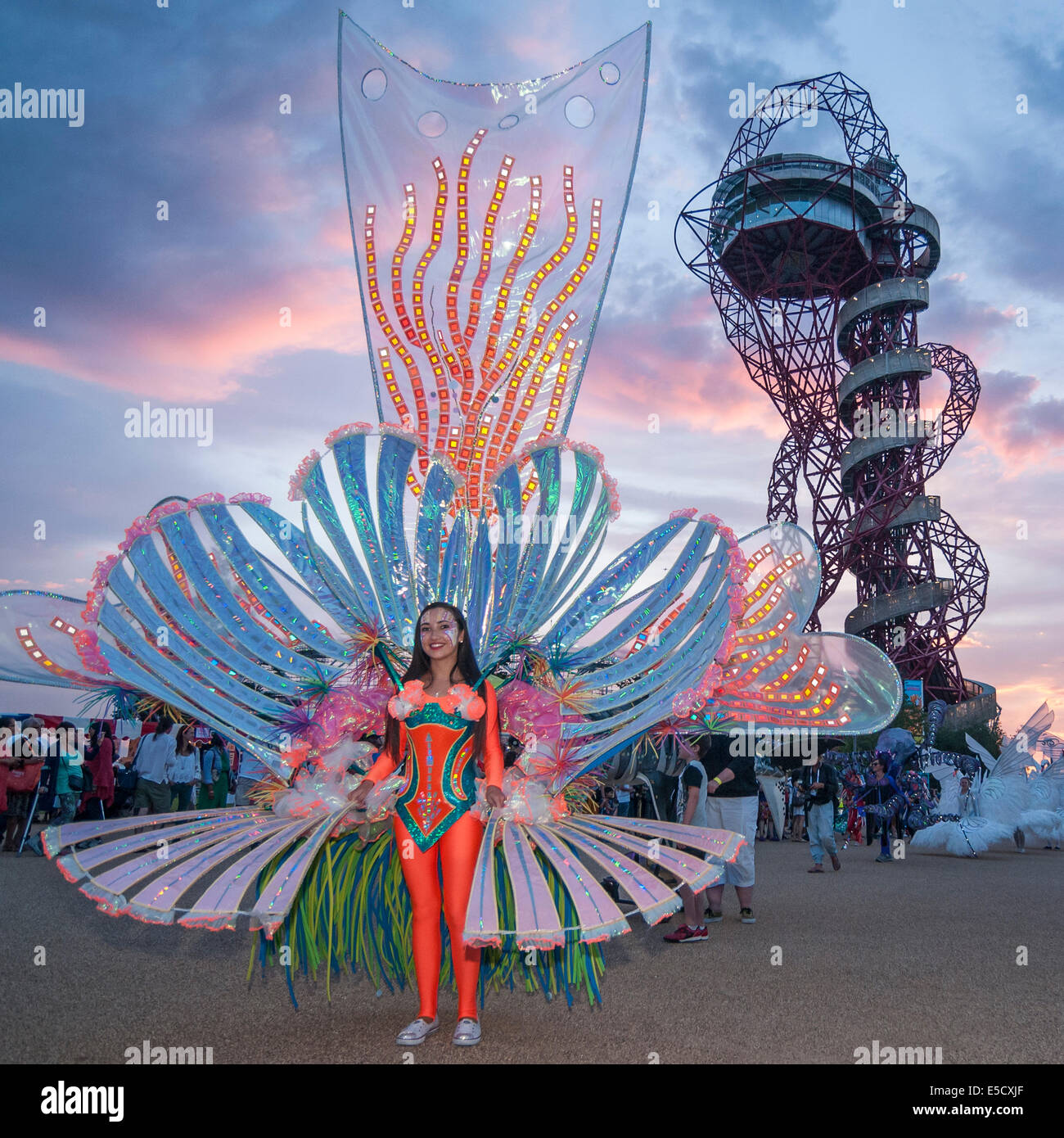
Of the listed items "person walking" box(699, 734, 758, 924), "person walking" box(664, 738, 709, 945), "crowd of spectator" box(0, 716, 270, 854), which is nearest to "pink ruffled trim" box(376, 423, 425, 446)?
"person walking" box(664, 738, 709, 945)

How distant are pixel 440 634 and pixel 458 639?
109 millimetres

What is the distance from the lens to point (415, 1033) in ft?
13.5

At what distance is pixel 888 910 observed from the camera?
869cm

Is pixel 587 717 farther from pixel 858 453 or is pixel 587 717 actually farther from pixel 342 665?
pixel 858 453

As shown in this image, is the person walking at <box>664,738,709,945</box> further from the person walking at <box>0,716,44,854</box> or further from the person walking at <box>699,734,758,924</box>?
the person walking at <box>0,716,44,854</box>

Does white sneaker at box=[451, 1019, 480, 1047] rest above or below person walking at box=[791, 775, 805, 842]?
above

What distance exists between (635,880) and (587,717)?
4.12 feet

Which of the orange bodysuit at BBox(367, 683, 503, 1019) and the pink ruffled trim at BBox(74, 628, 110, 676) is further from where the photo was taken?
the pink ruffled trim at BBox(74, 628, 110, 676)

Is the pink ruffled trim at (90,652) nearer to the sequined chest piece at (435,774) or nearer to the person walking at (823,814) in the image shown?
the sequined chest piece at (435,774)

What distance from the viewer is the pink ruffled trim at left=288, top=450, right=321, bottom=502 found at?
5254 millimetres

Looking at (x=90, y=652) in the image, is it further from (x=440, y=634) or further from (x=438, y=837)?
(x=438, y=837)

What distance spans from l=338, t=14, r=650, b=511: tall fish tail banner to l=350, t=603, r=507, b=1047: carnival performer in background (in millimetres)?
1306

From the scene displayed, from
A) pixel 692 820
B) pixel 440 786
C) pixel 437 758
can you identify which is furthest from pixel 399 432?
pixel 692 820
